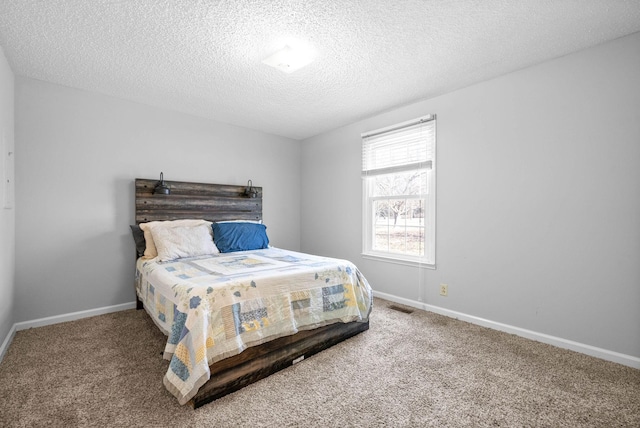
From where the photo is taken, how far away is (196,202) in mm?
3814

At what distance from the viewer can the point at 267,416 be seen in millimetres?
1614

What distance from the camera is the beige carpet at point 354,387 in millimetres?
1595

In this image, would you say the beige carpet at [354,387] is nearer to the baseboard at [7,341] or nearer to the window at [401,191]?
the baseboard at [7,341]

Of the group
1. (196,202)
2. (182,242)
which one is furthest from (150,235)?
(196,202)

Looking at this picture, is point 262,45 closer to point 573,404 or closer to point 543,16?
point 543,16

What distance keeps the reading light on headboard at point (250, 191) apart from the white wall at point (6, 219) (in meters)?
2.36

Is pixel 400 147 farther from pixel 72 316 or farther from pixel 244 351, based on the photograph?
pixel 72 316

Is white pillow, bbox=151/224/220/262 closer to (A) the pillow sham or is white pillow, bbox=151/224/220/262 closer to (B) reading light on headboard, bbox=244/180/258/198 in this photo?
(A) the pillow sham

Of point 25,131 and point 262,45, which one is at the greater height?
point 262,45

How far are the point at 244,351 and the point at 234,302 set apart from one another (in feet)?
1.03

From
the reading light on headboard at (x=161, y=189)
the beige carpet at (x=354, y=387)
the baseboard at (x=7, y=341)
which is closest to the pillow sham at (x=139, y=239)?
the reading light on headboard at (x=161, y=189)

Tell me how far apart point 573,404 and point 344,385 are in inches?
52.2

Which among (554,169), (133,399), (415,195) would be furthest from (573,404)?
(133,399)

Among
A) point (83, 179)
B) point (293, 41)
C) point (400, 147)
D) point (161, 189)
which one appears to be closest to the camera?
point (293, 41)
